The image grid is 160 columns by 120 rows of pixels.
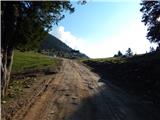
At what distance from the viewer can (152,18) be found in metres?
53.2

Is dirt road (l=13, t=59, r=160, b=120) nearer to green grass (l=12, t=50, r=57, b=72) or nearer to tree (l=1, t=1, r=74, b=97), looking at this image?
tree (l=1, t=1, r=74, b=97)

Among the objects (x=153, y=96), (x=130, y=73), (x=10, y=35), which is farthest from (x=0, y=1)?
(x=130, y=73)

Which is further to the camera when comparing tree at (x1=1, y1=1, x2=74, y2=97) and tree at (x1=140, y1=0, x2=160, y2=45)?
tree at (x1=140, y1=0, x2=160, y2=45)

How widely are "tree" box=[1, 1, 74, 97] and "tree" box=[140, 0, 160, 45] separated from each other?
2697 cm

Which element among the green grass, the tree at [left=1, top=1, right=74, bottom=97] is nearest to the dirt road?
the tree at [left=1, top=1, right=74, bottom=97]

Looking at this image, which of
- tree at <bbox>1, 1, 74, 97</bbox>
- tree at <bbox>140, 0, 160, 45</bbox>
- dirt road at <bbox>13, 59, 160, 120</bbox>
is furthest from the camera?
tree at <bbox>140, 0, 160, 45</bbox>

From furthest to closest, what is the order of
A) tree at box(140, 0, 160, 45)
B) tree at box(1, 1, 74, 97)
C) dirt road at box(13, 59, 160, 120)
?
1. tree at box(140, 0, 160, 45)
2. tree at box(1, 1, 74, 97)
3. dirt road at box(13, 59, 160, 120)

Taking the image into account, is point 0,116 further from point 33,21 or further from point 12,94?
point 33,21

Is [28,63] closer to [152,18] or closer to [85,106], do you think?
[152,18]

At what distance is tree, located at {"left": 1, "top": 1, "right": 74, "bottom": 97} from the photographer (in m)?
22.5

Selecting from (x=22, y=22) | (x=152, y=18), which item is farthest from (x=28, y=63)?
(x=22, y=22)

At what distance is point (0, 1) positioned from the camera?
20344 mm

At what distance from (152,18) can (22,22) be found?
1246 inches

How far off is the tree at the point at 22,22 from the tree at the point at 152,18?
88.5ft
